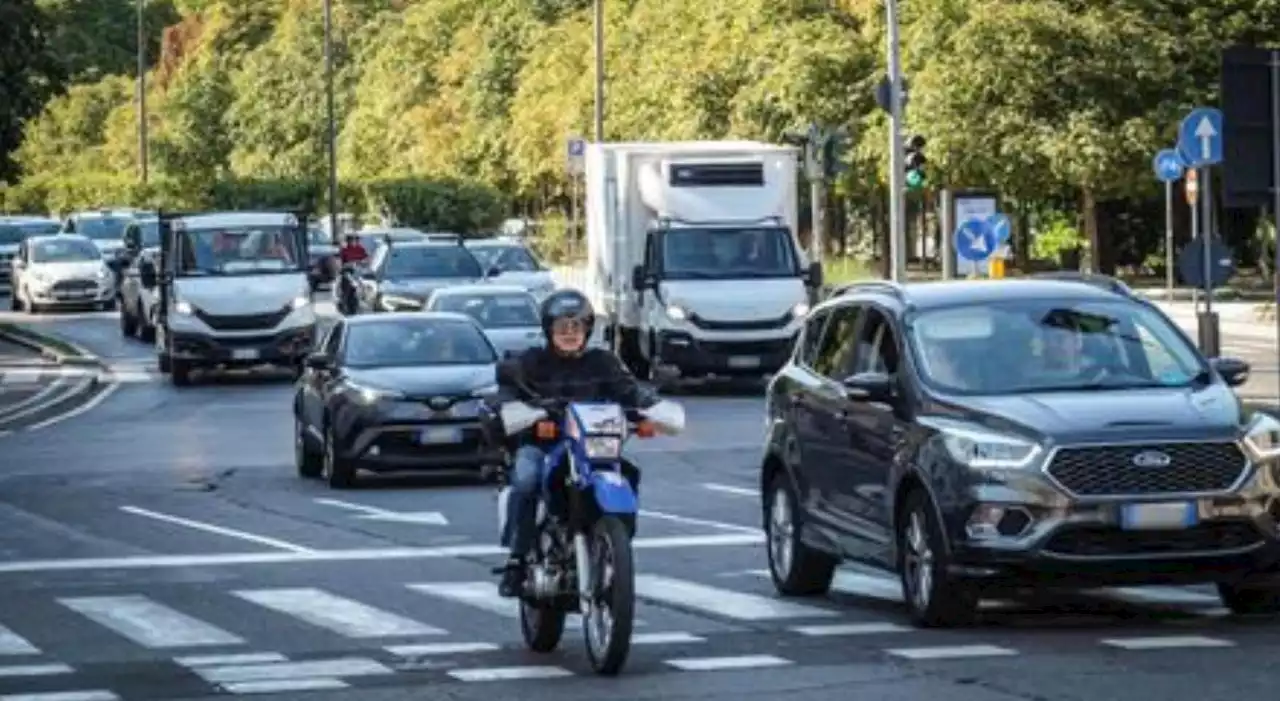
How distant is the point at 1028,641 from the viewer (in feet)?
50.2

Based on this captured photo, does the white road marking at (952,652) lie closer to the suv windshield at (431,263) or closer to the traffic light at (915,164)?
the suv windshield at (431,263)

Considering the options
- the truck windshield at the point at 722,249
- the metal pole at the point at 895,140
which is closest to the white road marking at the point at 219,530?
the truck windshield at the point at 722,249

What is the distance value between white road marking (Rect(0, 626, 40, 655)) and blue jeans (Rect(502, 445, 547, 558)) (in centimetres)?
249

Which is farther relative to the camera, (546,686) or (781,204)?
(781,204)

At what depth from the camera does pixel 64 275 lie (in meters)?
67.1

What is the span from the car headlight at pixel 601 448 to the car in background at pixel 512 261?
123 ft

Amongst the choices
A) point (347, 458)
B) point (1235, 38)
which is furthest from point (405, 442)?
point (1235, 38)

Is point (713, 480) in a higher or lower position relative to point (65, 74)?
lower

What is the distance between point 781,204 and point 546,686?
2862 cm

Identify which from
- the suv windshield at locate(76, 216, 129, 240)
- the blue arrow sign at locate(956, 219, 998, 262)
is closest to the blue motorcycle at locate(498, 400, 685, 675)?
the blue arrow sign at locate(956, 219, 998, 262)

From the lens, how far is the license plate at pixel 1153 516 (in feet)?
50.3

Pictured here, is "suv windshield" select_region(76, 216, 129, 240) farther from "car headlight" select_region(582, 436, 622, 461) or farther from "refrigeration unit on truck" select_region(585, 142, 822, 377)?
"car headlight" select_region(582, 436, 622, 461)

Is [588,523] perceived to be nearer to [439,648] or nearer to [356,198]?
[439,648]

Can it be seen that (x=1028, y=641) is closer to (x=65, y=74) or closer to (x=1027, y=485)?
(x=1027, y=485)
